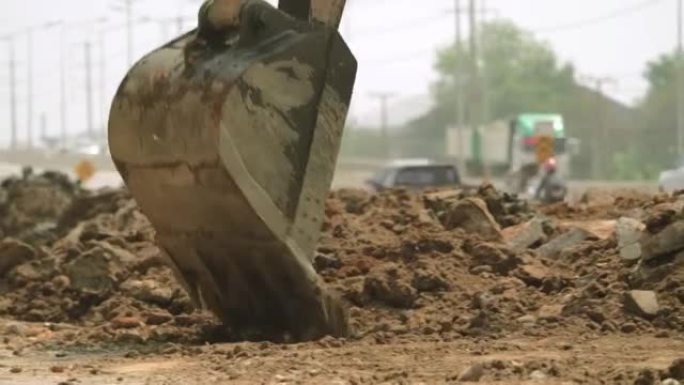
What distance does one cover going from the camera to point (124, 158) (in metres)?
8.68

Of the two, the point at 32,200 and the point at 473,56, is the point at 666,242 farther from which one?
the point at 473,56

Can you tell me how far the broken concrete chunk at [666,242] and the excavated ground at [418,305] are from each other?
0.01 meters

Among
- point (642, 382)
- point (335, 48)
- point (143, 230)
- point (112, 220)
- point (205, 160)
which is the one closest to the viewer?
point (642, 382)

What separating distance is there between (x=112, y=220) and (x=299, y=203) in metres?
8.75

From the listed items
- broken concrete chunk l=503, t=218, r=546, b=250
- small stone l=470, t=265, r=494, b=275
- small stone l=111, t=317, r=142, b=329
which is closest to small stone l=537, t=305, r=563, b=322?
small stone l=470, t=265, r=494, b=275

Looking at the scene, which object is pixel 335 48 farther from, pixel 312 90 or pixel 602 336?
pixel 602 336

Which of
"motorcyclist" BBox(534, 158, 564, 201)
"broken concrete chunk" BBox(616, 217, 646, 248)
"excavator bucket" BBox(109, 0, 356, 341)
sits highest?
"excavator bucket" BBox(109, 0, 356, 341)

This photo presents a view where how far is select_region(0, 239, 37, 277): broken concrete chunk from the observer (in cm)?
1269

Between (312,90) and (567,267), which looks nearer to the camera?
(312,90)

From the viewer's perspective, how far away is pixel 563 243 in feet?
36.6

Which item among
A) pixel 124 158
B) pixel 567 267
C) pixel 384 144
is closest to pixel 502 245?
pixel 567 267

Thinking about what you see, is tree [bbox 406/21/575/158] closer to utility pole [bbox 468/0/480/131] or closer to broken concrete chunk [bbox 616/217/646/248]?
utility pole [bbox 468/0/480/131]

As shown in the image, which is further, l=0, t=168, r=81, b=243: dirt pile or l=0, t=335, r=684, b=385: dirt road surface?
l=0, t=168, r=81, b=243: dirt pile

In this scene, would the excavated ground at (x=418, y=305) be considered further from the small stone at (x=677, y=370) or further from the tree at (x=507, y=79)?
the tree at (x=507, y=79)
